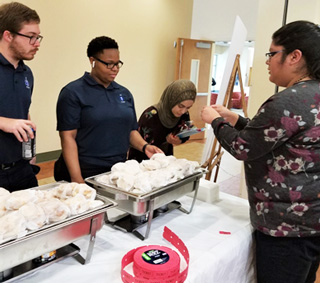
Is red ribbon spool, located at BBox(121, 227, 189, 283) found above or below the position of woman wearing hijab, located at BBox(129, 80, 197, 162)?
below

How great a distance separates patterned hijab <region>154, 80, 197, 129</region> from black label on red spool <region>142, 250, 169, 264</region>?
1146 millimetres

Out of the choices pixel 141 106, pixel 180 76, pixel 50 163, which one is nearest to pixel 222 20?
pixel 180 76

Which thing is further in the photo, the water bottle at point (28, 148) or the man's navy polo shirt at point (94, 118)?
the man's navy polo shirt at point (94, 118)

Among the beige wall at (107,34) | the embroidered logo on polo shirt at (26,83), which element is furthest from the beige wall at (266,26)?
the beige wall at (107,34)

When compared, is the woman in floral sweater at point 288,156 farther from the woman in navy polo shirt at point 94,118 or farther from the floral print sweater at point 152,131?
the floral print sweater at point 152,131

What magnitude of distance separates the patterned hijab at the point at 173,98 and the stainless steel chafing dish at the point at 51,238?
3.52 feet

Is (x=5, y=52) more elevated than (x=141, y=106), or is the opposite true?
(x=5, y=52)

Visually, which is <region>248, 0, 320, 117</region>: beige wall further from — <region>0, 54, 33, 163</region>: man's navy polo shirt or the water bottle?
the water bottle

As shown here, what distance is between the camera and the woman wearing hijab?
191 centimetres

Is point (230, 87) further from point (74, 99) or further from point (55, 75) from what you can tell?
point (55, 75)

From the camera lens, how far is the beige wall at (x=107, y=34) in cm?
383

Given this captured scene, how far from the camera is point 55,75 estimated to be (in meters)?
3.97

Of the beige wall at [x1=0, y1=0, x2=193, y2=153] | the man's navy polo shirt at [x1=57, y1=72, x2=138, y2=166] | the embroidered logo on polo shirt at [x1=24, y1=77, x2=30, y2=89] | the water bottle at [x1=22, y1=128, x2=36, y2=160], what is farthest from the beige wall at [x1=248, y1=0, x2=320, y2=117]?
the beige wall at [x1=0, y1=0, x2=193, y2=153]

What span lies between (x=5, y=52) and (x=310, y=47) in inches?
44.7
